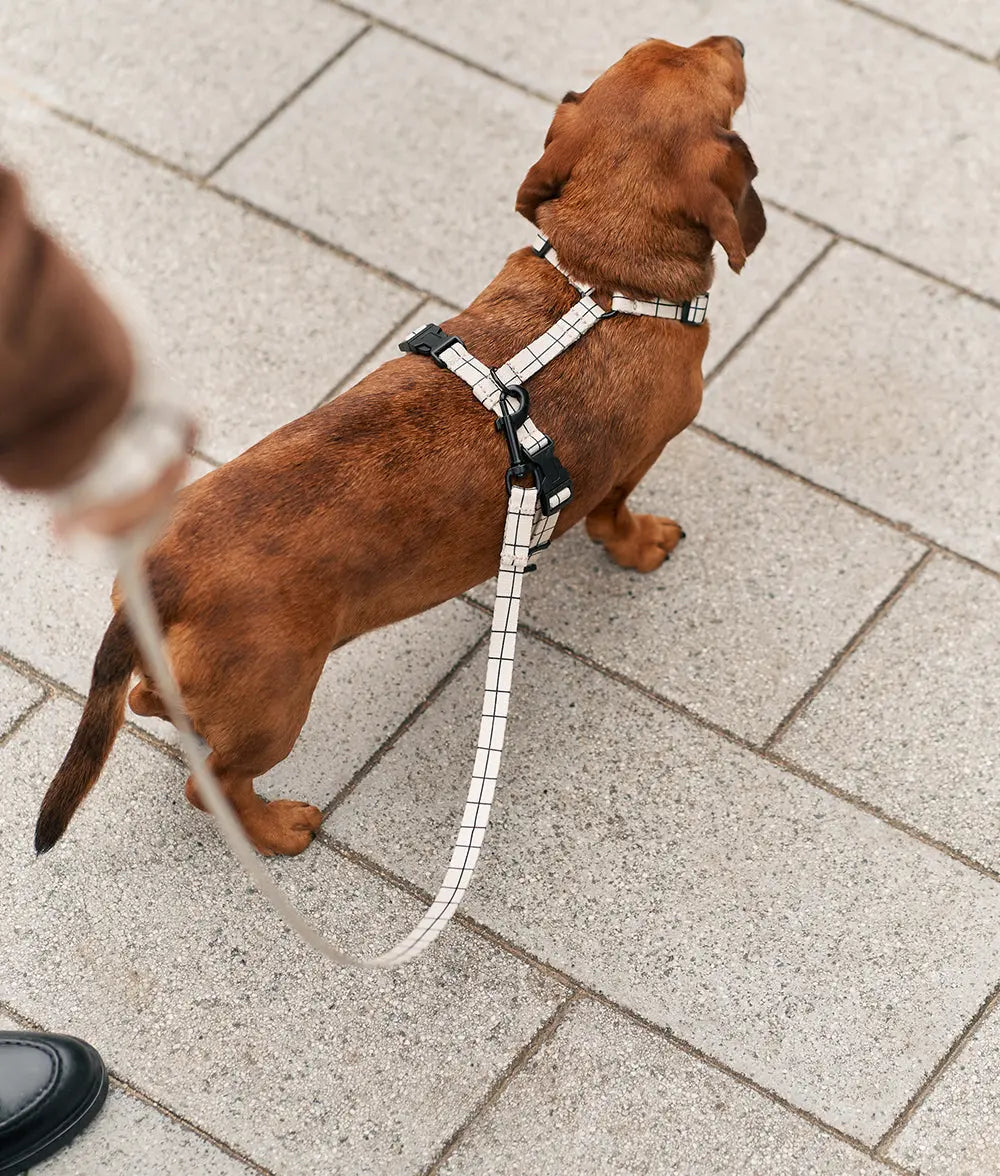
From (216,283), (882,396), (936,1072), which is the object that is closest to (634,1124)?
(936,1072)

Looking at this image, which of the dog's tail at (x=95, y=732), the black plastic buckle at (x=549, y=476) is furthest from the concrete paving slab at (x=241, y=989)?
the black plastic buckle at (x=549, y=476)

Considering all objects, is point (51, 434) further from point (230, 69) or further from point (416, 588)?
point (230, 69)

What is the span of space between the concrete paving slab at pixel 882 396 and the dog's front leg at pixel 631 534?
1.63ft

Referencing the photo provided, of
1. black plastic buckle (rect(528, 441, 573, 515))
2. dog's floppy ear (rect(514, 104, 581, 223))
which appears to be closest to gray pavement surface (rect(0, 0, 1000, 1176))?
black plastic buckle (rect(528, 441, 573, 515))

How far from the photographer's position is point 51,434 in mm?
1501

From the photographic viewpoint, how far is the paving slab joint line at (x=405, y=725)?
3754 millimetres

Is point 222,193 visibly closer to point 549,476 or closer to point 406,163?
point 406,163

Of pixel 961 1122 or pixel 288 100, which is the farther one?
pixel 288 100

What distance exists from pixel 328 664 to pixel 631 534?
962 millimetres

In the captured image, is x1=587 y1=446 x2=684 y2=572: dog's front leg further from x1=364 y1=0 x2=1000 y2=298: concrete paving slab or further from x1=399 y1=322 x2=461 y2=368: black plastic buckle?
x1=364 y1=0 x2=1000 y2=298: concrete paving slab

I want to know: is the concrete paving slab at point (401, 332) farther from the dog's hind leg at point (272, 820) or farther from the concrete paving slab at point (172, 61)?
the dog's hind leg at point (272, 820)

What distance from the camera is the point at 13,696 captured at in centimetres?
388

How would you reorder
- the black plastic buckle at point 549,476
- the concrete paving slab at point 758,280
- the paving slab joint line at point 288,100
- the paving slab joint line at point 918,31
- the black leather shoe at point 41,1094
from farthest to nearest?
1. the paving slab joint line at point 918,31
2. the paving slab joint line at point 288,100
3. the concrete paving slab at point 758,280
4. the black plastic buckle at point 549,476
5. the black leather shoe at point 41,1094

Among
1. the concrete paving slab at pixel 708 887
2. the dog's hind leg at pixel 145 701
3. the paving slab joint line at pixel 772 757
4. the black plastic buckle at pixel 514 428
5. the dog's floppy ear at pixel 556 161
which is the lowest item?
the concrete paving slab at pixel 708 887
